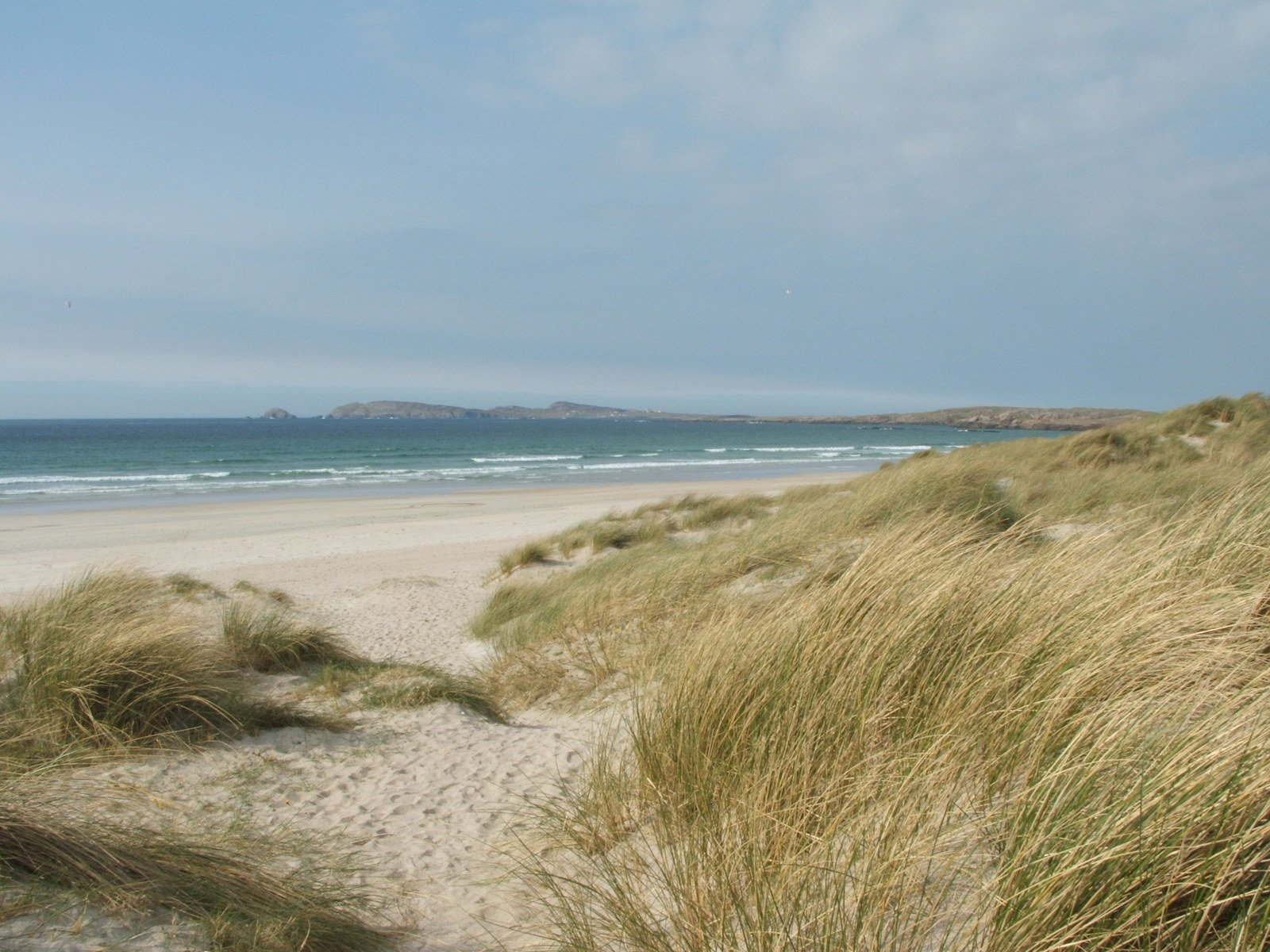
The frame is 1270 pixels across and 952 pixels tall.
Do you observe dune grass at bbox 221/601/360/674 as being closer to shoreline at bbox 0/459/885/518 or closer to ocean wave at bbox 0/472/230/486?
shoreline at bbox 0/459/885/518

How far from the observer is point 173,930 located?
8.53 feet

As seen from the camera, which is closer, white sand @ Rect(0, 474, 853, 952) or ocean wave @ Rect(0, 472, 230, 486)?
white sand @ Rect(0, 474, 853, 952)

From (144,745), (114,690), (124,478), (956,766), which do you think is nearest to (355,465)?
(124,478)

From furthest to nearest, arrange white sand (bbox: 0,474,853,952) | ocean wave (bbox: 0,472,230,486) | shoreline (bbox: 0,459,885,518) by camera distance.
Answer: ocean wave (bbox: 0,472,230,486), shoreline (bbox: 0,459,885,518), white sand (bbox: 0,474,853,952)

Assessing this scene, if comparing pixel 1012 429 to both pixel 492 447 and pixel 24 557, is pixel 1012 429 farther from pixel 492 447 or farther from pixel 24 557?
pixel 24 557

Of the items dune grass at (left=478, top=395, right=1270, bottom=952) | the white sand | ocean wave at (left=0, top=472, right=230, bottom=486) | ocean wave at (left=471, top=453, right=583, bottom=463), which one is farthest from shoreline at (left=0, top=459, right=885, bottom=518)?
dune grass at (left=478, top=395, right=1270, bottom=952)

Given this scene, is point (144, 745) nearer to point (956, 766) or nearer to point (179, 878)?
point (179, 878)

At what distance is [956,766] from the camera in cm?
268

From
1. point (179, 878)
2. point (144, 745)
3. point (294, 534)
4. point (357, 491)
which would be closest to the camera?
point (179, 878)

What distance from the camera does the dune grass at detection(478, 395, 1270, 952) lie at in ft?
6.36

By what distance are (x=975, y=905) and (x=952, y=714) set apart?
1069 millimetres

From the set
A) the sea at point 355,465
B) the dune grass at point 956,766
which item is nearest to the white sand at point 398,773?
the dune grass at point 956,766

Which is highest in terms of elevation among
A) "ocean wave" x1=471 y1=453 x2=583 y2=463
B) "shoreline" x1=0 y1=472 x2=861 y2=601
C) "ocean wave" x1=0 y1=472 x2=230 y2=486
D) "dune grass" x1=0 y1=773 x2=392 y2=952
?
"ocean wave" x1=471 y1=453 x2=583 y2=463

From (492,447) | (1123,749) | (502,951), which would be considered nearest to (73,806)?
(502,951)
